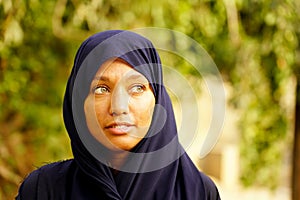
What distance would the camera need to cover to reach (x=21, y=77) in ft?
14.6

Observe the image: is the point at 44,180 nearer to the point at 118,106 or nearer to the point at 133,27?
the point at 118,106

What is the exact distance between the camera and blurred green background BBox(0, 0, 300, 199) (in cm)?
410

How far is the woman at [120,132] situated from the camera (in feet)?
5.30

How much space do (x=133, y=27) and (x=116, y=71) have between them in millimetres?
2831

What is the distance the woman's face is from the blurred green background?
209 centimetres

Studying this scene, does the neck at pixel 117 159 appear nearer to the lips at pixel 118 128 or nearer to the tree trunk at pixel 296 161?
the lips at pixel 118 128

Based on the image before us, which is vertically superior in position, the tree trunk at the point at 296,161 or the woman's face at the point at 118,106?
the woman's face at the point at 118,106

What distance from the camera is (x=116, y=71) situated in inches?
63.8

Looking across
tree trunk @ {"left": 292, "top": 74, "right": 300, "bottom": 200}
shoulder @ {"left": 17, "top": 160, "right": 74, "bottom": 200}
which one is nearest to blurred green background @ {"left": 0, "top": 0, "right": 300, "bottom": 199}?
tree trunk @ {"left": 292, "top": 74, "right": 300, "bottom": 200}

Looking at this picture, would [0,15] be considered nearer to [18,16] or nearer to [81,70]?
[18,16]

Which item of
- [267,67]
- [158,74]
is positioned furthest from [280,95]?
[158,74]

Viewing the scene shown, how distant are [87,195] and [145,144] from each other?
7.1 inches

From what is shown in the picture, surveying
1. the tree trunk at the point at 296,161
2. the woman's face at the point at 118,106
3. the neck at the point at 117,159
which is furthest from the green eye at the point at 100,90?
the tree trunk at the point at 296,161

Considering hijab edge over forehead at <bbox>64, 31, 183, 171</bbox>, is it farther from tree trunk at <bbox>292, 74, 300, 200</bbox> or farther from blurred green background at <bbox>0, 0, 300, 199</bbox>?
tree trunk at <bbox>292, 74, 300, 200</bbox>
